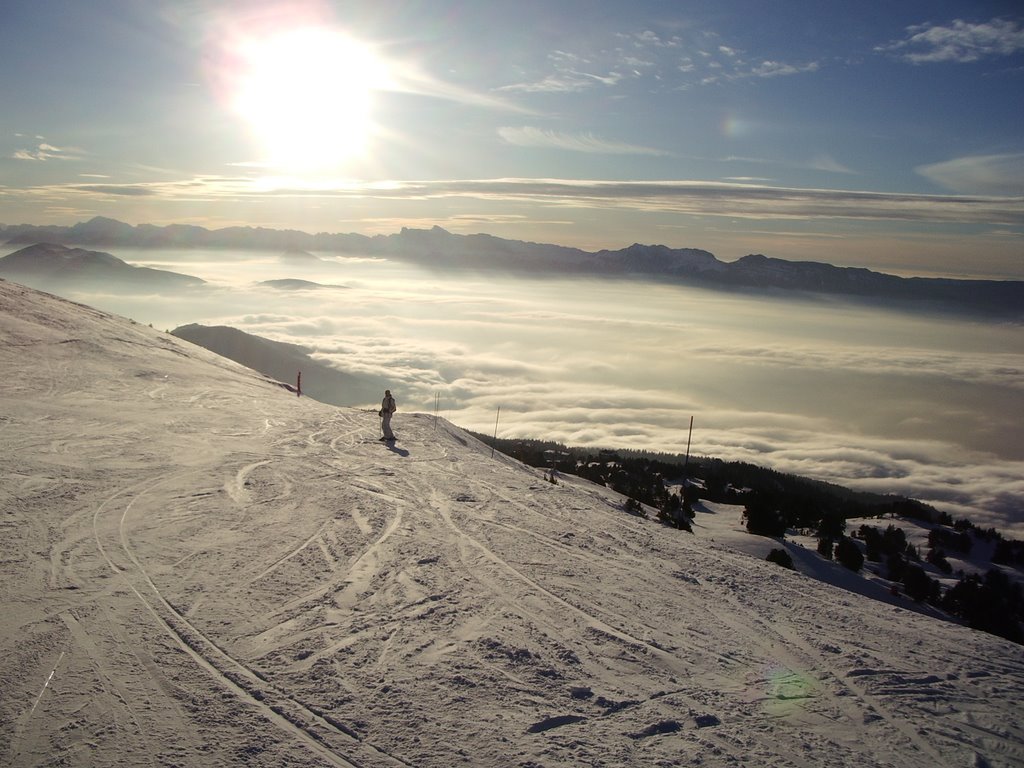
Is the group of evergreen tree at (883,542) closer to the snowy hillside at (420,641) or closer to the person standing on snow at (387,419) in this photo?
the person standing on snow at (387,419)

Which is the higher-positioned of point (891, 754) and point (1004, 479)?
point (891, 754)

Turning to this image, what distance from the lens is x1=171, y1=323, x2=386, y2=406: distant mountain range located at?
147125mm

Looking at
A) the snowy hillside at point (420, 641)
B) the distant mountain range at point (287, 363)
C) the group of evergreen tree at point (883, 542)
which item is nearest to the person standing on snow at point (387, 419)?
the snowy hillside at point (420, 641)

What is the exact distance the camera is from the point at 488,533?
9.75 metres

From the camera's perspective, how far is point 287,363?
6127 inches

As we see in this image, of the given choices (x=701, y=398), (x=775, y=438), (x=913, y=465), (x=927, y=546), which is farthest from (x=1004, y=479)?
(x=927, y=546)

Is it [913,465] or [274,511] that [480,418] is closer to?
[913,465]

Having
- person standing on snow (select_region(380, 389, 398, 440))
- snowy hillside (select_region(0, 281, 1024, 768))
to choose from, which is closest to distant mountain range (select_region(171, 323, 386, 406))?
person standing on snow (select_region(380, 389, 398, 440))

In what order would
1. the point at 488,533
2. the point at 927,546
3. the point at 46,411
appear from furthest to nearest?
the point at 927,546
the point at 46,411
the point at 488,533

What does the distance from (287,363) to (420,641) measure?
158734mm

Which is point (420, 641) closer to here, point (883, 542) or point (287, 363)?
A: point (883, 542)

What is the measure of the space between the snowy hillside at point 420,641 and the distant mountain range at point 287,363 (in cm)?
13863

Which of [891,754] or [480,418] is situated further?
[480,418]

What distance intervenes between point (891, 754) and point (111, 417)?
16.2 meters
